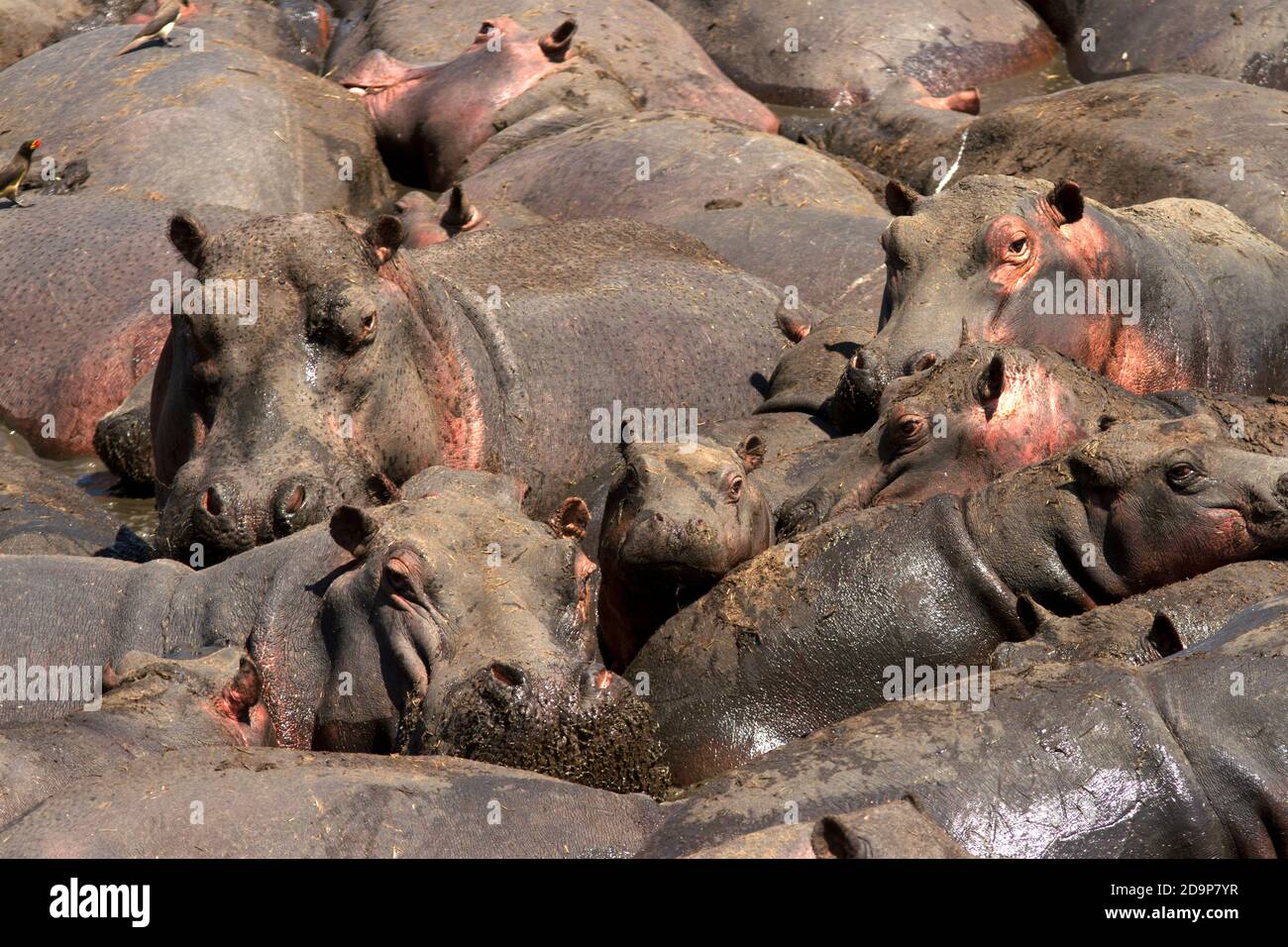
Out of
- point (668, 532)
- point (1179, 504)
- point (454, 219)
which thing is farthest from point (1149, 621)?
point (454, 219)

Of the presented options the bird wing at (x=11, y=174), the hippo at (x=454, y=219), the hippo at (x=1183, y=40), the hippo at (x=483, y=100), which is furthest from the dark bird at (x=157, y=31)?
the hippo at (x=1183, y=40)

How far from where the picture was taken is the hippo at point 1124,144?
938cm

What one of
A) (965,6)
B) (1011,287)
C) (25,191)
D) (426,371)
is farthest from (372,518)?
(965,6)

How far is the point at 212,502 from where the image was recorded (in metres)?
6.14

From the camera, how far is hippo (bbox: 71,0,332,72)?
1238cm

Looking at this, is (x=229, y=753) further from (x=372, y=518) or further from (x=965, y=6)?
(x=965, y=6)

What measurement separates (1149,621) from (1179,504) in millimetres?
499

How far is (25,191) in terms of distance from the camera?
9891mm

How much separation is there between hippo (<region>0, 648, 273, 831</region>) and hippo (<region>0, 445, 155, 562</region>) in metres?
1.33

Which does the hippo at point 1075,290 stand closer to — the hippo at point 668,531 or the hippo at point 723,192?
the hippo at point 723,192

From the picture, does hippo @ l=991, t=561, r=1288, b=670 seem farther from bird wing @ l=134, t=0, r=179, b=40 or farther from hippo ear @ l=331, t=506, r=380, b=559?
bird wing @ l=134, t=0, r=179, b=40

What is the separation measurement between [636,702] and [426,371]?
234cm

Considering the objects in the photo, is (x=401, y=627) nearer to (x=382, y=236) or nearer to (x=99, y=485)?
(x=382, y=236)

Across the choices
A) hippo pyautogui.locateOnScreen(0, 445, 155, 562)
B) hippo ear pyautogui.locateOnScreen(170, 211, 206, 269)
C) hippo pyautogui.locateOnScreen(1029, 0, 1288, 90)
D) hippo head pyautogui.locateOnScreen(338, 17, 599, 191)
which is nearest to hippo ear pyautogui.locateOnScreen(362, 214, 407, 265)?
hippo ear pyautogui.locateOnScreen(170, 211, 206, 269)
